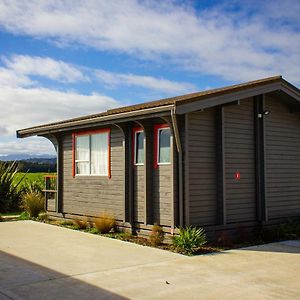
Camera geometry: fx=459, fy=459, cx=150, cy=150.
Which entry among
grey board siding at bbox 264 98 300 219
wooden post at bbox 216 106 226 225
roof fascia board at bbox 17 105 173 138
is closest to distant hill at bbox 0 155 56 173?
roof fascia board at bbox 17 105 173 138

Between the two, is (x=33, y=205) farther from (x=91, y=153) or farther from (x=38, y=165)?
(x=38, y=165)

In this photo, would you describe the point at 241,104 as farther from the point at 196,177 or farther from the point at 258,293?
the point at 258,293

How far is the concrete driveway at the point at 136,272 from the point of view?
580 centimetres

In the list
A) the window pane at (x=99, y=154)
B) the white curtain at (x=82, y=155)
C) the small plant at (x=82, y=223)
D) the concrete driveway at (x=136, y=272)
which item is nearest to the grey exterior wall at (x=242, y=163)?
the concrete driveway at (x=136, y=272)

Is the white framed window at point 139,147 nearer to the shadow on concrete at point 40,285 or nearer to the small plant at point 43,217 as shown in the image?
the shadow on concrete at point 40,285

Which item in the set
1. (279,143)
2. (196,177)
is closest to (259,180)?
(279,143)

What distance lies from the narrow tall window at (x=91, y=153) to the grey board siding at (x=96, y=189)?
0.67 feet

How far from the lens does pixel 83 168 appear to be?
12805 millimetres

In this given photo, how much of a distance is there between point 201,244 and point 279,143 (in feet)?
13.5

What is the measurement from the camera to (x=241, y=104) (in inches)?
422

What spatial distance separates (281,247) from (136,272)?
12.1 feet

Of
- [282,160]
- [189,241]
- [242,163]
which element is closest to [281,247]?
[189,241]

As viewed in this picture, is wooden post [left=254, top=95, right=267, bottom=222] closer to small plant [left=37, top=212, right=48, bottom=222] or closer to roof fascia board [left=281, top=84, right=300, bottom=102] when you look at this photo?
roof fascia board [left=281, top=84, right=300, bottom=102]

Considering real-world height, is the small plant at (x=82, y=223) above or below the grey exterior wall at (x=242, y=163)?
below
